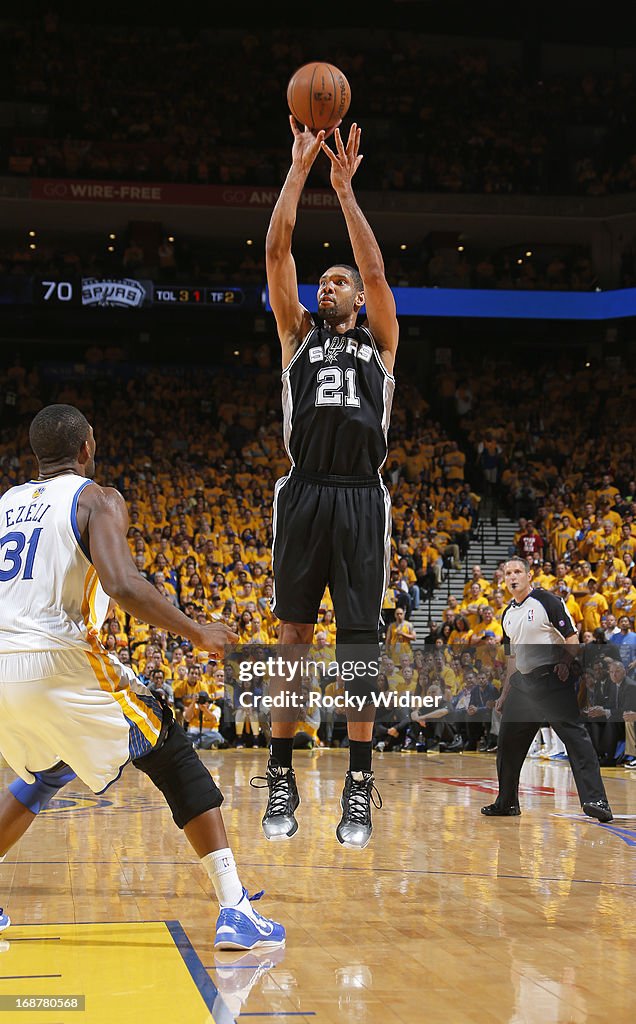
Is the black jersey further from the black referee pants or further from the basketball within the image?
the black referee pants

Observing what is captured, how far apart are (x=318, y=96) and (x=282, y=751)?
3148 millimetres

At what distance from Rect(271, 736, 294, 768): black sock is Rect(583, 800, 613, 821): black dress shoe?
13.1 ft

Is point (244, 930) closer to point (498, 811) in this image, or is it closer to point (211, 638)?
point (211, 638)

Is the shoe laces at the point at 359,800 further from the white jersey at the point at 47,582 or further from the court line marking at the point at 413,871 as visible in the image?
the white jersey at the point at 47,582

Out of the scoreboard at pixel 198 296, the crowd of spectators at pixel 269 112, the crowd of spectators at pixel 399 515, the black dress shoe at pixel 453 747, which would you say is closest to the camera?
the crowd of spectators at pixel 399 515

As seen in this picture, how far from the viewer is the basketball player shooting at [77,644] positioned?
13.0 ft

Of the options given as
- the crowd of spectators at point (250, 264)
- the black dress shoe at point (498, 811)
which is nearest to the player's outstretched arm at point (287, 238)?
the black dress shoe at point (498, 811)

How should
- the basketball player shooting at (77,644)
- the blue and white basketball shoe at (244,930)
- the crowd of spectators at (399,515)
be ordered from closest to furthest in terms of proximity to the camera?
1. the basketball player shooting at (77,644)
2. the blue and white basketball shoe at (244,930)
3. the crowd of spectators at (399,515)

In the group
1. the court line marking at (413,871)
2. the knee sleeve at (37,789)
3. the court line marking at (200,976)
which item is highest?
the knee sleeve at (37,789)

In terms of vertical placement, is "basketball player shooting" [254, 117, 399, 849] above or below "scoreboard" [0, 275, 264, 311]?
below

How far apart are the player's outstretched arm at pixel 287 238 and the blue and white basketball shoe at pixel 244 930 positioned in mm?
2517

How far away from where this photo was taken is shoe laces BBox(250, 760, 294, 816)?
4.98m

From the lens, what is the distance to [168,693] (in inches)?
535

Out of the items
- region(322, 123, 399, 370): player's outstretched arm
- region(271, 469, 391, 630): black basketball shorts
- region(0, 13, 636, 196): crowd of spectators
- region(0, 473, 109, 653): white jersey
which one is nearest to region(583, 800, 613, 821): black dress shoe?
region(271, 469, 391, 630): black basketball shorts
